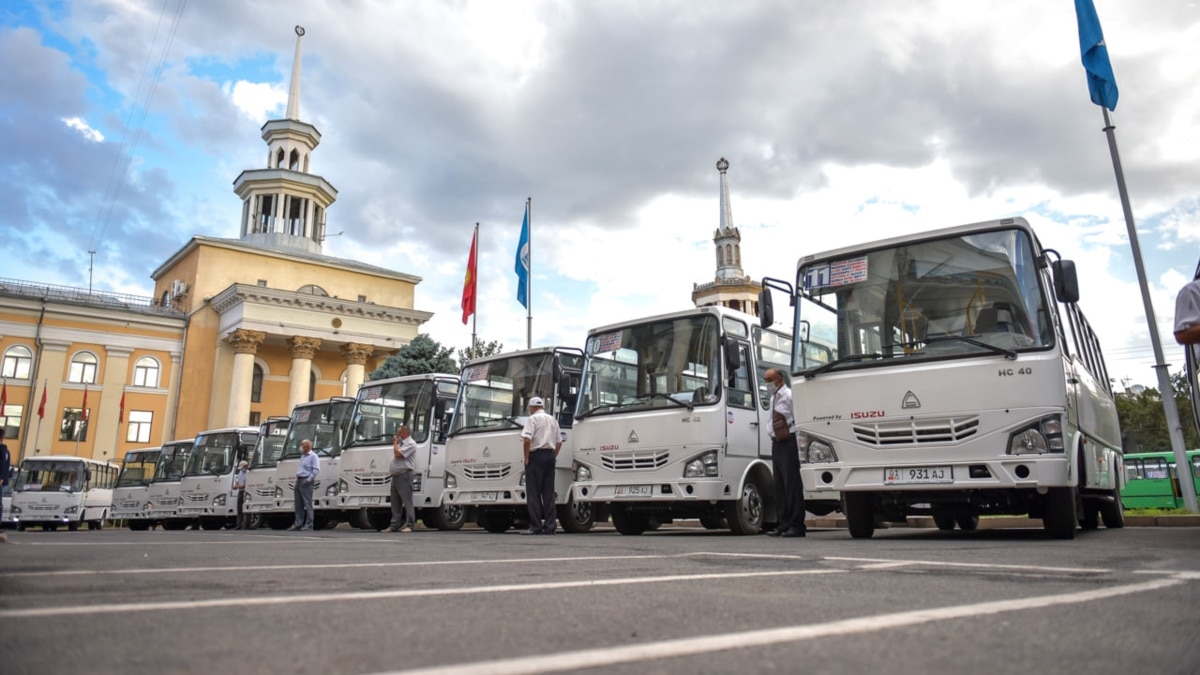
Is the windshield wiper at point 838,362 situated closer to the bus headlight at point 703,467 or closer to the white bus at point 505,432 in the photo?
the bus headlight at point 703,467

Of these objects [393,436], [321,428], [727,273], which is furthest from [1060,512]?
[727,273]

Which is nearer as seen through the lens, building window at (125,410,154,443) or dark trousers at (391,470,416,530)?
dark trousers at (391,470,416,530)

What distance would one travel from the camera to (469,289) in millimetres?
25328

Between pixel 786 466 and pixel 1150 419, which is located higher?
pixel 1150 419

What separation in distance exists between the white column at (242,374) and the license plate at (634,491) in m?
41.1

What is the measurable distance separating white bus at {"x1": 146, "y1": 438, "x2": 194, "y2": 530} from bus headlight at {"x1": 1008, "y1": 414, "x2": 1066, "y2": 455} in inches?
833

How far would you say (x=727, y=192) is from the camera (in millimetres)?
94500

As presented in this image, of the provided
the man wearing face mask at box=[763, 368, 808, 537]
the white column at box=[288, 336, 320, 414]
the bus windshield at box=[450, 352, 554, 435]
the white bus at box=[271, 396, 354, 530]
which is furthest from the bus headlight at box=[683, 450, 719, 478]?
the white column at box=[288, 336, 320, 414]

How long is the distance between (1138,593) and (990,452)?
3.87 metres

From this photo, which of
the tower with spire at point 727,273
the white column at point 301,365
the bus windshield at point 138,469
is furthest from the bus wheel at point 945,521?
the tower with spire at point 727,273

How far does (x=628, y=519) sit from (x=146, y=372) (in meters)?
46.2

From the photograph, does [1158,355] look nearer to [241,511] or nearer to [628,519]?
[628,519]

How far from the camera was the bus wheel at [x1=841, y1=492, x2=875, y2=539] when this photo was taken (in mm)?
8453

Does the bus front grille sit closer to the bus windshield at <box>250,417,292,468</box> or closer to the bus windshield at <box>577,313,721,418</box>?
the bus windshield at <box>577,313,721,418</box>
